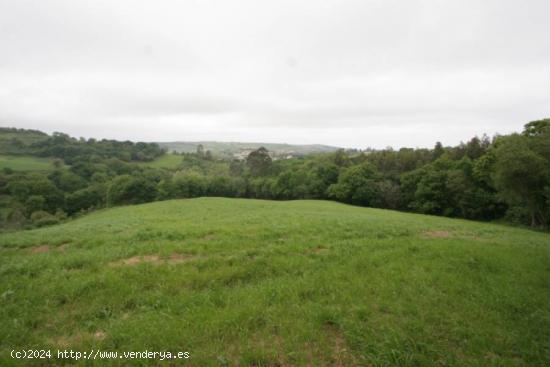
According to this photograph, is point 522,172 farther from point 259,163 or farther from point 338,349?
point 259,163

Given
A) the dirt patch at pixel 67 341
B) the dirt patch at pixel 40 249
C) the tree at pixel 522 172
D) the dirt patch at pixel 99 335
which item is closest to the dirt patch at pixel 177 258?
the dirt patch at pixel 99 335

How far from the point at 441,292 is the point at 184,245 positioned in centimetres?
778

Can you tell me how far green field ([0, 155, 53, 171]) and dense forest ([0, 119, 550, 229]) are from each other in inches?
299


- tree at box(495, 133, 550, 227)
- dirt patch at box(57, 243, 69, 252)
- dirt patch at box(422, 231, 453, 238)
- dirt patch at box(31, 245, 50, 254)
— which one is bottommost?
dirt patch at box(31, 245, 50, 254)

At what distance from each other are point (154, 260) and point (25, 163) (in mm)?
115458

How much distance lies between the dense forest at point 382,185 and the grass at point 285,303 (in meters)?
22.7

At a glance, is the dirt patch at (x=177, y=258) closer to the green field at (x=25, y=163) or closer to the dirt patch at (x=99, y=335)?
the dirt patch at (x=99, y=335)

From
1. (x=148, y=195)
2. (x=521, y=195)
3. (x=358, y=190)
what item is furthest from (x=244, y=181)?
(x=521, y=195)

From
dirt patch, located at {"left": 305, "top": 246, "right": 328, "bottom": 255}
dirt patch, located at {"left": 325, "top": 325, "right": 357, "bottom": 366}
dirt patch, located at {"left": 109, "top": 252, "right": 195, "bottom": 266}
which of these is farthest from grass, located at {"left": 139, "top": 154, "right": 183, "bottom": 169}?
dirt patch, located at {"left": 325, "top": 325, "right": 357, "bottom": 366}

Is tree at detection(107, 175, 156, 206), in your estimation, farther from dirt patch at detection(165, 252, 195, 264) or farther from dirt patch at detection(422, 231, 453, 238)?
dirt patch at detection(422, 231, 453, 238)

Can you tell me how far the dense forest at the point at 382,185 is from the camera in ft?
76.0

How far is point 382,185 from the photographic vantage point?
46.2 m

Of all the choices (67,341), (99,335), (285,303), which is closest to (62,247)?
(67,341)

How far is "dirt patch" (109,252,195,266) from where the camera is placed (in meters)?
6.65
